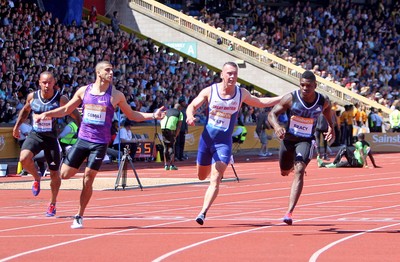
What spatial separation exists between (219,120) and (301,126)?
1087 mm

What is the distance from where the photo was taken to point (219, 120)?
1345cm

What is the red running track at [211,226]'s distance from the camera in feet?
34.9

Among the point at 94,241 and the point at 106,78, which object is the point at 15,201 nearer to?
the point at 106,78

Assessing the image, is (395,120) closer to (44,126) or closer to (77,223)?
(44,126)

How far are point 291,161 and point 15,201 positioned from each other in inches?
250

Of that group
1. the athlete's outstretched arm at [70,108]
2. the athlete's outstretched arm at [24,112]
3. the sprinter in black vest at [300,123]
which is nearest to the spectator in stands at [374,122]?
the athlete's outstretched arm at [24,112]

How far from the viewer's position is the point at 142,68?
39531 millimetres

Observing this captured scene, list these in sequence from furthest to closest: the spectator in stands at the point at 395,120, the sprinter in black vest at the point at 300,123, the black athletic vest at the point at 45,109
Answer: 1. the spectator in stands at the point at 395,120
2. the black athletic vest at the point at 45,109
3. the sprinter in black vest at the point at 300,123

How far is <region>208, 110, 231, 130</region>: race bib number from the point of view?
1344 cm

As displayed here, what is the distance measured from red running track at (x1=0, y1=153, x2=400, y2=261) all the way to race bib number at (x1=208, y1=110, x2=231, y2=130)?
127cm

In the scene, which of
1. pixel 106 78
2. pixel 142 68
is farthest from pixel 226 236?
pixel 142 68

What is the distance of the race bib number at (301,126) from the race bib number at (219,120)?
860mm

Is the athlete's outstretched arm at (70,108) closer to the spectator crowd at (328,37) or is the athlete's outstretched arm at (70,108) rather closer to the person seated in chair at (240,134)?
the person seated in chair at (240,134)

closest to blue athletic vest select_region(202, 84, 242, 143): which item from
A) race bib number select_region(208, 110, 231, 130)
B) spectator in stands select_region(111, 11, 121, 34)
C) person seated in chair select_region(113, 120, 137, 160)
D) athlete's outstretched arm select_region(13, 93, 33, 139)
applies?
race bib number select_region(208, 110, 231, 130)
